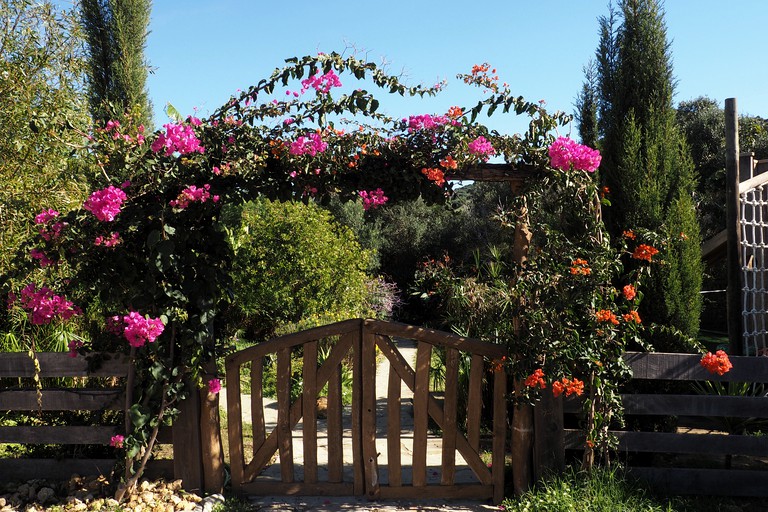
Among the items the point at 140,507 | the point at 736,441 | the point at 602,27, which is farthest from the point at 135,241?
the point at 602,27

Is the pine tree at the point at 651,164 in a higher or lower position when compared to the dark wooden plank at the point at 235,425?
higher

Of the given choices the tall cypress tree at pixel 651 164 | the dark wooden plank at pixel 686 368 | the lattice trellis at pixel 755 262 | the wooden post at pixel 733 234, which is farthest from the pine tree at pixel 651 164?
the dark wooden plank at pixel 686 368

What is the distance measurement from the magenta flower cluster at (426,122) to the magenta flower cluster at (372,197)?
47 centimetres

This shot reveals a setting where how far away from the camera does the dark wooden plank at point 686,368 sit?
4.53m

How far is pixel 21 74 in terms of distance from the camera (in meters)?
5.73

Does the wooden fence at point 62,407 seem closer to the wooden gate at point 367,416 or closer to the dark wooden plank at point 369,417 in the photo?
the wooden gate at point 367,416

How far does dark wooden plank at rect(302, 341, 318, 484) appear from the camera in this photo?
4.68 meters

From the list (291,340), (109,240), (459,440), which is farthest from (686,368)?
(109,240)

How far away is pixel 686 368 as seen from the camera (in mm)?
4559

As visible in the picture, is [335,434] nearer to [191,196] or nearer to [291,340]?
[291,340]

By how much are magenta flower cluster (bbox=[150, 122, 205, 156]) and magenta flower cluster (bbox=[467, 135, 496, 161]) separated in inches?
68.2

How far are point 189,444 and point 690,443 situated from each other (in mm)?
3403

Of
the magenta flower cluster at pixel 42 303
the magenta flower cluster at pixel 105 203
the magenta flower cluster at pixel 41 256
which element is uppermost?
the magenta flower cluster at pixel 105 203

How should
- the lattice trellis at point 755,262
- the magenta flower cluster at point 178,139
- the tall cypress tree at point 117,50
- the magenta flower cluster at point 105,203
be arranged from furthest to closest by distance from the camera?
the tall cypress tree at point 117,50, the lattice trellis at point 755,262, the magenta flower cluster at point 178,139, the magenta flower cluster at point 105,203
